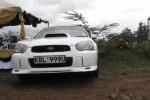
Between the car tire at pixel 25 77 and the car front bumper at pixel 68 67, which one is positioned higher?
the car front bumper at pixel 68 67

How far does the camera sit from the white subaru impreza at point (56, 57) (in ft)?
17.5

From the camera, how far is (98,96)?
4.79m

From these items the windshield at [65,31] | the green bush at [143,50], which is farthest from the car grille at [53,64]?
the green bush at [143,50]

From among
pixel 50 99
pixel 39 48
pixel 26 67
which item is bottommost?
pixel 50 99

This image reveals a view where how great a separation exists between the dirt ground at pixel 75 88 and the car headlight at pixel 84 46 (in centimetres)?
74

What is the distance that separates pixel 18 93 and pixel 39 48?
0.92 meters

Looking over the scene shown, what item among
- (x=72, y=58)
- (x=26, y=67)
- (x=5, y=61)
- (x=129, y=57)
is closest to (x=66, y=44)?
(x=72, y=58)

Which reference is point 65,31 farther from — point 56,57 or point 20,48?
point 56,57

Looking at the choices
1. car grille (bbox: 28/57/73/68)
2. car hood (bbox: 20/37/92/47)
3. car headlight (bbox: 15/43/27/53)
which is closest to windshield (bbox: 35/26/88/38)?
car hood (bbox: 20/37/92/47)

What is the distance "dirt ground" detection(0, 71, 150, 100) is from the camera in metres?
4.79

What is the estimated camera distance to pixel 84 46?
5516mm

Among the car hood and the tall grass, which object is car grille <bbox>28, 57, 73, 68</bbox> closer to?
the car hood

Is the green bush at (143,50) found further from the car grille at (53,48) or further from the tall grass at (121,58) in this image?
the car grille at (53,48)

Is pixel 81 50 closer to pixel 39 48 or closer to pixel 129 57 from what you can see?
pixel 39 48
